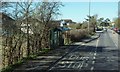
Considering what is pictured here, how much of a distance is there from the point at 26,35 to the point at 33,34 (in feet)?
10.5

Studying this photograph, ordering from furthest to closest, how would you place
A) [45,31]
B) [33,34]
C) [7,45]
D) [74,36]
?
[74,36]
[45,31]
[33,34]
[7,45]

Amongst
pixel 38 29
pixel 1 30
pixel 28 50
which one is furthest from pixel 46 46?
pixel 1 30

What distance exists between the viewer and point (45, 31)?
95.0 ft

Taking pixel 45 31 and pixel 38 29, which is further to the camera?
pixel 45 31

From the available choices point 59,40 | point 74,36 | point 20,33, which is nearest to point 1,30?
point 20,33

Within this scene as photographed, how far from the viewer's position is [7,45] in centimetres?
1753

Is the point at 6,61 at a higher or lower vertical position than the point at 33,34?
lower

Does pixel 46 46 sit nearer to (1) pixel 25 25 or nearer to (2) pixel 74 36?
(1) pixel 25 25

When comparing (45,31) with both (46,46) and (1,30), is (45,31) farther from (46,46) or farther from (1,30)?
(1,30)

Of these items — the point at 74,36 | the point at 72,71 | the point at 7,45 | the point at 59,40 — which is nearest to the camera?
the point at 72,71

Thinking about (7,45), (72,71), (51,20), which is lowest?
(72,71)

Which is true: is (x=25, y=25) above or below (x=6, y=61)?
above

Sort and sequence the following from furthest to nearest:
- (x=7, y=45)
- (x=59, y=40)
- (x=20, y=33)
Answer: (x=59, y=40), (x=20, y=33), (x=7, y=45)

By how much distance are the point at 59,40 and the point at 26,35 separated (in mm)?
Result: 13523
